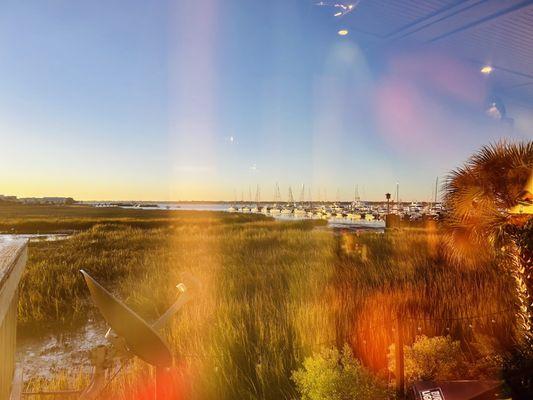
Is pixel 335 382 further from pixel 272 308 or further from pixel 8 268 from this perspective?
pixel 272 308

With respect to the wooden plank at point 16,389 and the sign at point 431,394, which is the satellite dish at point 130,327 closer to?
the wooden plank at point 16,389

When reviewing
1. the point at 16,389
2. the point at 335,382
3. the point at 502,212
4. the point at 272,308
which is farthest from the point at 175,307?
the point at 272,308

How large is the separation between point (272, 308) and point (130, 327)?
6.00 metres

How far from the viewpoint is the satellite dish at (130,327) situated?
1.45m

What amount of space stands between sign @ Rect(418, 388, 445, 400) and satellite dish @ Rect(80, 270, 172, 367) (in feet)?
7.06

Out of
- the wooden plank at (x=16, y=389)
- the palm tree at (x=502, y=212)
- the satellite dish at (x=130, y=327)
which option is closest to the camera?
the satellite dish at (x=130, y=327)

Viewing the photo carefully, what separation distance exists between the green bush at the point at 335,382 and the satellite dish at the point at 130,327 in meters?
2.55

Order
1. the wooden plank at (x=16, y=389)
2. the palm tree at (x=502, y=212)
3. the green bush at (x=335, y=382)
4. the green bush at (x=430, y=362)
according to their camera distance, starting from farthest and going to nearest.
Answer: the palm tree at (x=502, y=212) < the green bush at (x=430, y=362) < the green bush at (x=335, y=382) < the wooden plank at (x=16, y=389)

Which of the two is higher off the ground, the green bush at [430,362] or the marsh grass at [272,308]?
the green bush at [430,362]

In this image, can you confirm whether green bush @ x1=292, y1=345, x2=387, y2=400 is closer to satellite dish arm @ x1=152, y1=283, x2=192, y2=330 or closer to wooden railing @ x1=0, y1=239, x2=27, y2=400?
satellite dish arm @ x1=152, y1=283, x2=192, y2=330

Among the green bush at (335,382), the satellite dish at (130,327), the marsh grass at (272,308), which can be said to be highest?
the satellite dish at (130,327)

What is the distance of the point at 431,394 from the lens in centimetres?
287

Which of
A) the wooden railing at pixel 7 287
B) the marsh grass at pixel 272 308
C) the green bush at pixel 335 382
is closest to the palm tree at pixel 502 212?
the marsh grass at pixel 272 308

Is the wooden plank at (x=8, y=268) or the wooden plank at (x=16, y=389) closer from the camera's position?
the wooden plank at (x=8, y=268)
